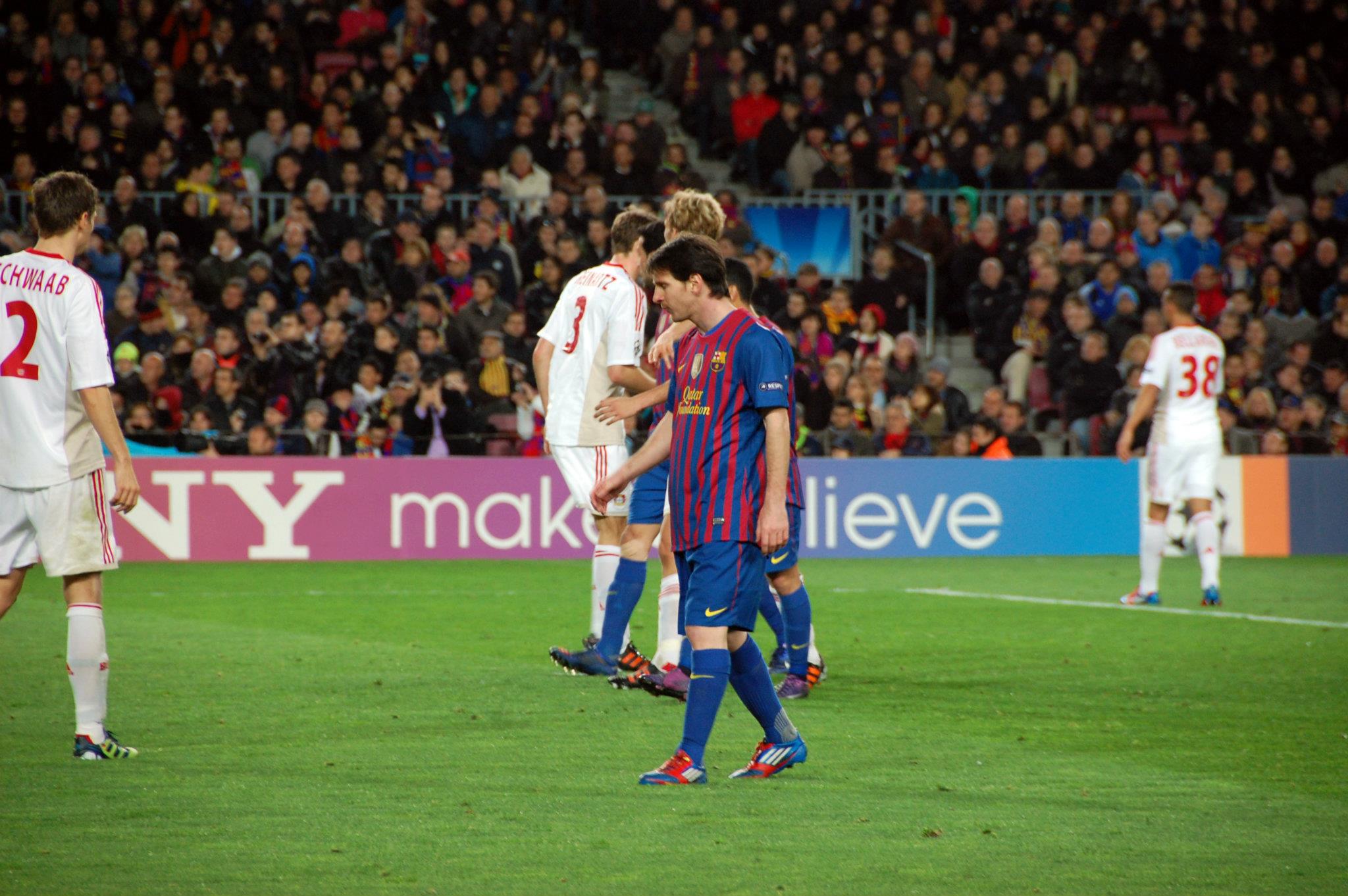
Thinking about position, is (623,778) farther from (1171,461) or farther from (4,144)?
(4,144)

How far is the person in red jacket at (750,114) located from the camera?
2159 cm

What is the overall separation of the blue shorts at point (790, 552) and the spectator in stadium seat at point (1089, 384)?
→ 10521 millimetres

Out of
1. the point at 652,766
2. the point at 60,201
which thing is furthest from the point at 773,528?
the point at 60,201

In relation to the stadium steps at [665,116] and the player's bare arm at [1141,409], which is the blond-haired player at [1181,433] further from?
the stadium steps at [665,116]

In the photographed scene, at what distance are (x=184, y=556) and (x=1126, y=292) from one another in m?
10.7

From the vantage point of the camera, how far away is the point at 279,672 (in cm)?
851

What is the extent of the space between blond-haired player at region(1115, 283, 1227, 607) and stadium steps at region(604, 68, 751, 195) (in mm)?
10093

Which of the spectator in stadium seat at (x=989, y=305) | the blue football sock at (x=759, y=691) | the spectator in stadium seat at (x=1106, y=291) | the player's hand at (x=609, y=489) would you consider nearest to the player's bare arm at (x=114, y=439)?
the player's hand at (x=609, y=489)

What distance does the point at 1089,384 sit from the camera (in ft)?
58.3

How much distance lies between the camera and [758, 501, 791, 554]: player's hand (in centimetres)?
550

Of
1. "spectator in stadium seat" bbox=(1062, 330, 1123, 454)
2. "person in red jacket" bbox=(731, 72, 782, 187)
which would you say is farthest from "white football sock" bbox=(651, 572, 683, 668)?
"person in red jacket" bbox=(731, 72, 782, 187)

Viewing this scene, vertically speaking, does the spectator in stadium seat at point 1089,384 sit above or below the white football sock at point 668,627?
above

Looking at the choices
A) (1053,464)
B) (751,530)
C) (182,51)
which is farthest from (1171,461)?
(182,51)

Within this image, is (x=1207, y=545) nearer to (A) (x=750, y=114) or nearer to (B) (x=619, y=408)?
(B) (x=619, y=408)
